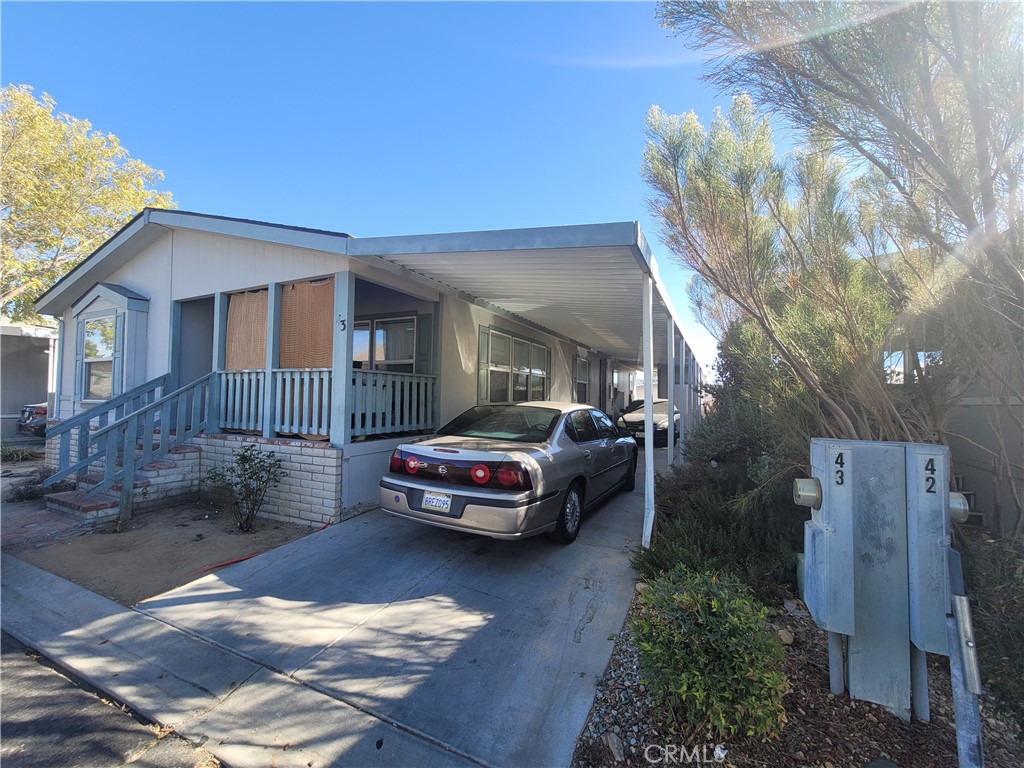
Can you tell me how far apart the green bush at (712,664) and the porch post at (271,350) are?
18.9ft

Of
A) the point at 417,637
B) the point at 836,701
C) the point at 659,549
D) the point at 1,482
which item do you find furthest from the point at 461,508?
the point at 1,482

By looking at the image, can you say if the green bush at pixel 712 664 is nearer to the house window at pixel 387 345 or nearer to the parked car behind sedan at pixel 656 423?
the house window at pixel 387 345

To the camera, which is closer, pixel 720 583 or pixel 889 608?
pixel 889 608

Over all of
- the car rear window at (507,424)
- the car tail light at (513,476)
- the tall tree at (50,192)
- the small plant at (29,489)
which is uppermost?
the tall tree at (50,192)

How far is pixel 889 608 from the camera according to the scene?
2189mm

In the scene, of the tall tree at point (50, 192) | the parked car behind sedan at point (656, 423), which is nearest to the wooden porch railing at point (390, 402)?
the parked car behind sedan at point (656, 423)

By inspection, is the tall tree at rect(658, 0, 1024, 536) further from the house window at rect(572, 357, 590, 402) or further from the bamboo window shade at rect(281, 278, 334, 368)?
the house window at rect(572, 357, 590, 402)

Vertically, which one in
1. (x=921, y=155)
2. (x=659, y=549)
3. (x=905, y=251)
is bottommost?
(x=659, y=549)

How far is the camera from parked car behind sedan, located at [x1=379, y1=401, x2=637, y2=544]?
4.14m

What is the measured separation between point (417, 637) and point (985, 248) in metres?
4.05

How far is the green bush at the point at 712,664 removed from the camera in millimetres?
2070

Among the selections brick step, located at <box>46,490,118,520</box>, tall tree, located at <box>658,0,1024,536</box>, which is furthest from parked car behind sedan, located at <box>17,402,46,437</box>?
tall tree, located at <box>658,0,1024,536</box>

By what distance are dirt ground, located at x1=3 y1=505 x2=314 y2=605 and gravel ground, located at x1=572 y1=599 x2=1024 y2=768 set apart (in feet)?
12.3

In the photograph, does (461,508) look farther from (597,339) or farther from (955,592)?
(597,339)
